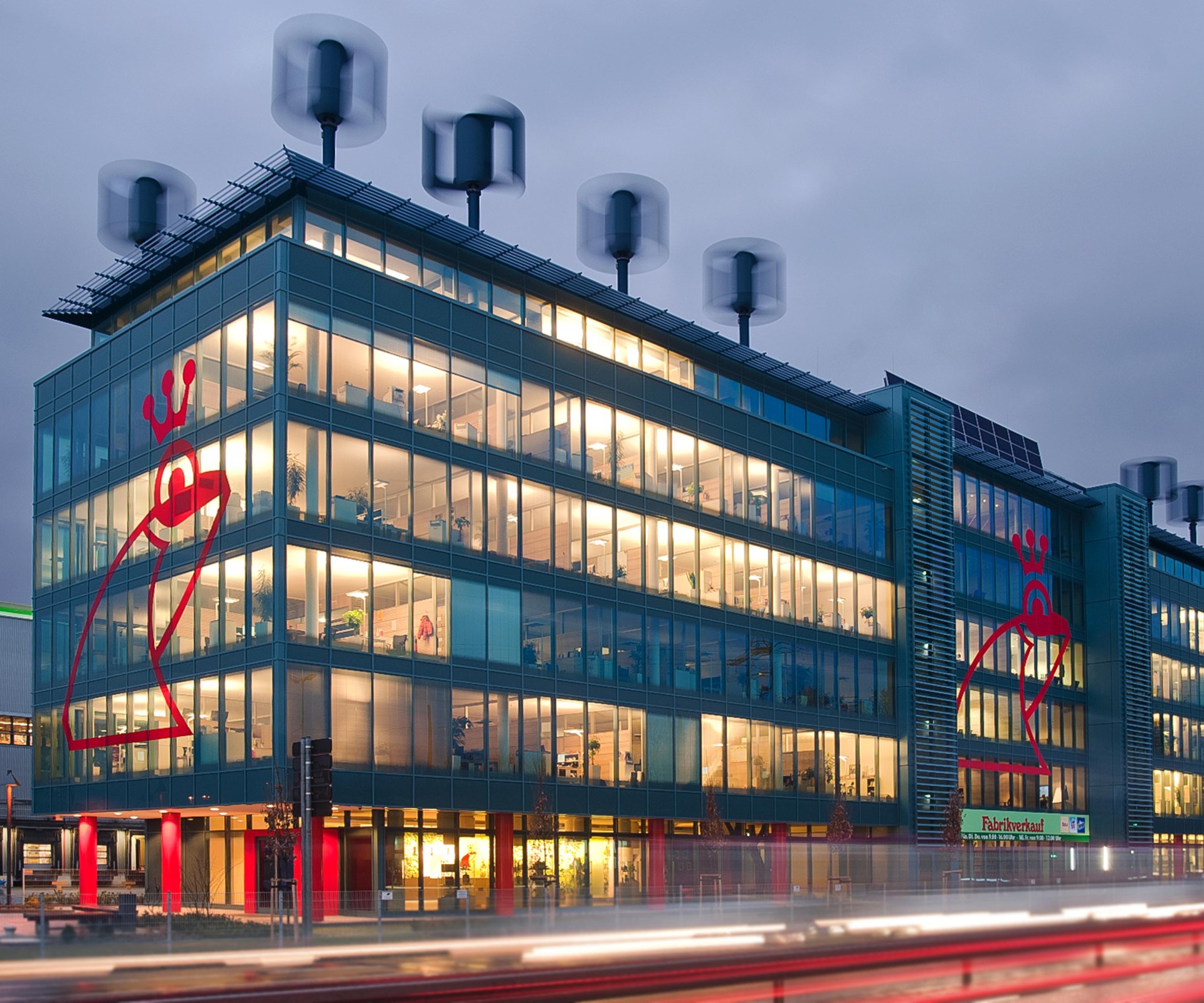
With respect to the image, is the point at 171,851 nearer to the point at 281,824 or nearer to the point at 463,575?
the point at 281,824

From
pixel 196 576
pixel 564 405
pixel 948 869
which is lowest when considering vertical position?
pixel 948 869

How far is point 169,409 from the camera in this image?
47125 mm

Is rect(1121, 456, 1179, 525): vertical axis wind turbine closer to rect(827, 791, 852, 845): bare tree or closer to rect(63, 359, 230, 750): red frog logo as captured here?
rect(827, 791, 852, 845): bare tree

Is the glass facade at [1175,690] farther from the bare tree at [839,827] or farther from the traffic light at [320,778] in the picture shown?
the traffic light at [320,778]

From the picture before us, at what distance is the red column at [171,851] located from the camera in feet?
153

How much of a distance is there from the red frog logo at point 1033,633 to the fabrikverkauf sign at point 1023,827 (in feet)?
7.92

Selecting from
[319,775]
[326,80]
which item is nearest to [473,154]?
[326,80]

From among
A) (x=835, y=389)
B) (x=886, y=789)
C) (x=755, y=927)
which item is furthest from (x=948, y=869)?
(x=755, y=927)

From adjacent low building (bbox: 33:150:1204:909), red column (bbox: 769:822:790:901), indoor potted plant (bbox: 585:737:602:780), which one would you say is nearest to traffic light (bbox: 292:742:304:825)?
adjacent low building (bbox: 33:150:1204:909)

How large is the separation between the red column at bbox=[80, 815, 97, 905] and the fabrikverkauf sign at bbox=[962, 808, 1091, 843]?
40.2 metres

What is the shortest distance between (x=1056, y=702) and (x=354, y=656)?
49.3 m

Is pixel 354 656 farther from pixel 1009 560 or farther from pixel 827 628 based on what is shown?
pixel 1009 560

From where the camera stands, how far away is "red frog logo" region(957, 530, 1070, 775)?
2965 inches

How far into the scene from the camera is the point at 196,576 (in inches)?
1770
